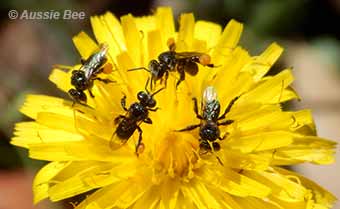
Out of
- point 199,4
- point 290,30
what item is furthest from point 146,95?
point 290,30

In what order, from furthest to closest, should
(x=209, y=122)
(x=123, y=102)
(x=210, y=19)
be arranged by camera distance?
(x=210, y=19) → (x=123, y=102) → (x=209, y=122)

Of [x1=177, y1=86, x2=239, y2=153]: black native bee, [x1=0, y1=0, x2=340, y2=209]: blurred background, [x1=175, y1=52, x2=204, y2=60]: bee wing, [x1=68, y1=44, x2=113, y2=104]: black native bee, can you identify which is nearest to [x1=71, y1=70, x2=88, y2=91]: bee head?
[x1=68, y1=44, x2=113, y2=104]: black native bee

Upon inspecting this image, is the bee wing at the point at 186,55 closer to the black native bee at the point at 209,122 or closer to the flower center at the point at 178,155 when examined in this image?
the black native bee at the point at 209,122

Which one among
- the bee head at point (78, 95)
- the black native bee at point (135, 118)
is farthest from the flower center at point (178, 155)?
the bee head at point (78, 95)

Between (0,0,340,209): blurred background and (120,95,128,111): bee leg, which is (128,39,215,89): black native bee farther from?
(0,0,340,209): blurred background

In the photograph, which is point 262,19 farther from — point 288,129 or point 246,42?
point 288,129

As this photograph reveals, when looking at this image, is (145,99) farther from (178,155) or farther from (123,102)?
(178,155)

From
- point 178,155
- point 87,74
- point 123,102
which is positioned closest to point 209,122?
point 178,155
